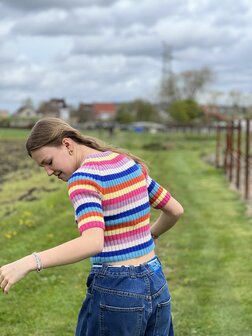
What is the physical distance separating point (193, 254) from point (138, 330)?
23.2ft

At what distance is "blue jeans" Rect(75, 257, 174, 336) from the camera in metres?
3.12

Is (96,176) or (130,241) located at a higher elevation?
(96,176)

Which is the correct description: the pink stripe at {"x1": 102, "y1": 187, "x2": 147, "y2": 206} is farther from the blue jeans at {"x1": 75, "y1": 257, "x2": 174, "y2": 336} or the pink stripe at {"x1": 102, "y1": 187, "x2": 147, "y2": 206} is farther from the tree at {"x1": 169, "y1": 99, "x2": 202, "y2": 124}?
the tree at {"x1": 169, "y1": 99, "x2": 202, "y2": 124}

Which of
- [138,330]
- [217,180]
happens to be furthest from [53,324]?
[217,180]

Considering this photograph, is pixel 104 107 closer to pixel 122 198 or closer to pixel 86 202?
pixel 122 198

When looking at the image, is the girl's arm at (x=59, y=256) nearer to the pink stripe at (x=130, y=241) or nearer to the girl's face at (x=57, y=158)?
the pink stripe at (x=130, y=241)

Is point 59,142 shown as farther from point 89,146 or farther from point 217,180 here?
point 217,180

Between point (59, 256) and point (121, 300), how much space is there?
0.50 meters

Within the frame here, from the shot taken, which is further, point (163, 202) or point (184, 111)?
point (184, 111)

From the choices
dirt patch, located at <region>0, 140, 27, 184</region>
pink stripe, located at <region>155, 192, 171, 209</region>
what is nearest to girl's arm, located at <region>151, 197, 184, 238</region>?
pink stripe, located at <region>155, 192, 171, 209</region>

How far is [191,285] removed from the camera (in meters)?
8.25

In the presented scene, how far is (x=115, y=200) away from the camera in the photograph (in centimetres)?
310

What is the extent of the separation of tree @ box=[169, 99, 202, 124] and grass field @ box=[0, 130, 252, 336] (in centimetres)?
6703

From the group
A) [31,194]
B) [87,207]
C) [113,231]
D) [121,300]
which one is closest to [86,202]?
[87,207]
